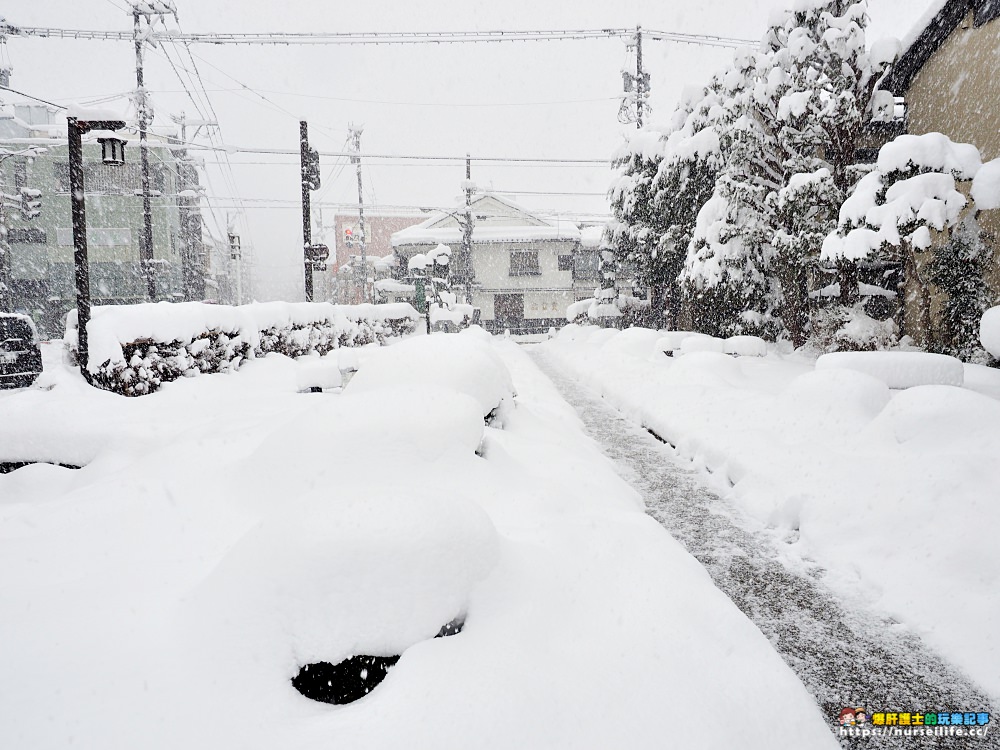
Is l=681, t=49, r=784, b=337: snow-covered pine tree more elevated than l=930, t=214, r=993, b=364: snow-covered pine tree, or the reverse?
l=681, t=49, r=784, b=337: snow-covered pine tree

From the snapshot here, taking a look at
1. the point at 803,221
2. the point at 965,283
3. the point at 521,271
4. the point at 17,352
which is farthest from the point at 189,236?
the point at 965,283

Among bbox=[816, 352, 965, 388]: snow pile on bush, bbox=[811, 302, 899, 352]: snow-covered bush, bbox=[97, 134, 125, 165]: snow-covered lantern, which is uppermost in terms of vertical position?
bbox=[97, 134, 125, 165]: snow-covered lantern

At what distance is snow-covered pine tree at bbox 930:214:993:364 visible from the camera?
10.4m

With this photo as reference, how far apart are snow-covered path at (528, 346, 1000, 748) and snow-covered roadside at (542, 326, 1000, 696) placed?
0.57ft

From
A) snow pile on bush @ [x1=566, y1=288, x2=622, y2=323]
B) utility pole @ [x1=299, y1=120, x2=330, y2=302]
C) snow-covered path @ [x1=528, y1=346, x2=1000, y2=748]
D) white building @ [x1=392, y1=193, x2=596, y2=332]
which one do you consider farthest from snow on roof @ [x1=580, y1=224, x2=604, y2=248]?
snow-covered path @ [x1=528, y1=346, x2=1000, y2=748]

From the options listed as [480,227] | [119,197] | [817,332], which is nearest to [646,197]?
[817,332]

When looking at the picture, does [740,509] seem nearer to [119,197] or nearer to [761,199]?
[761,199]

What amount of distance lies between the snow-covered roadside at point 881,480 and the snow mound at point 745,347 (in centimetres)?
433

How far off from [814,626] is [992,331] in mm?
7310

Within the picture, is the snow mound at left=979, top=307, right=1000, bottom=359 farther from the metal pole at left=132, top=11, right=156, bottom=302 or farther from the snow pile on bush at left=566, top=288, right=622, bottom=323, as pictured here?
the metal pole at left=132, top=11, right=156, bottom=302

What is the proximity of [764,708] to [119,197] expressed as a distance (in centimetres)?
3695

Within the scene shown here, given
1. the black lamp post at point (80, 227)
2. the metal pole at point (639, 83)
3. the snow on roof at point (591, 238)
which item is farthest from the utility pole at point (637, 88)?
the black lamp post at point (80, 227)

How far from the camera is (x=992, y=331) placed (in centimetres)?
823

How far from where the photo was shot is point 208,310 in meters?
9.02
